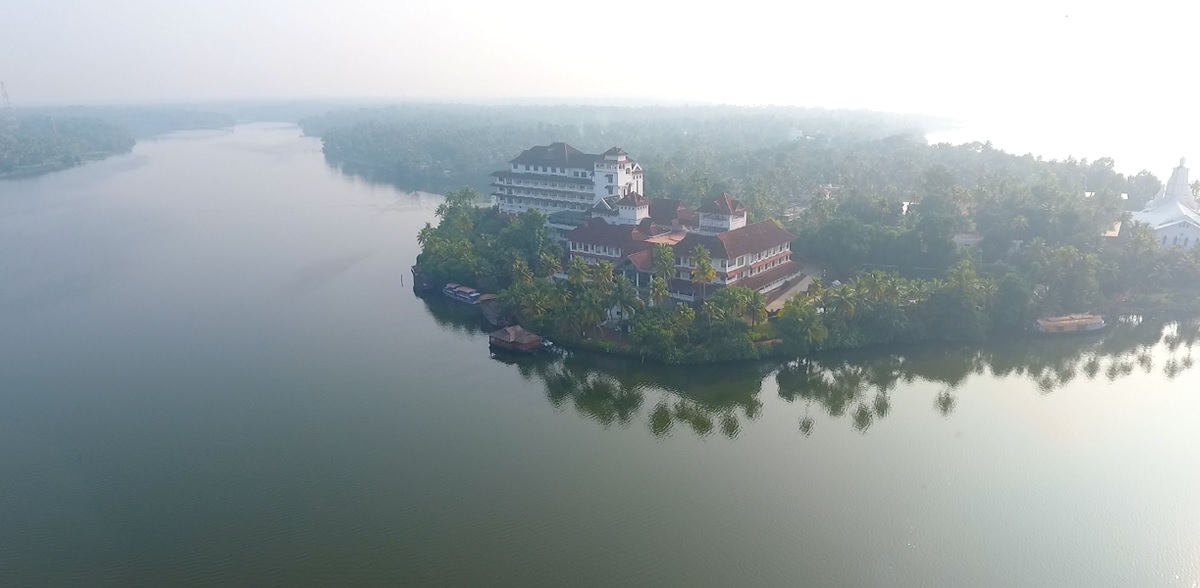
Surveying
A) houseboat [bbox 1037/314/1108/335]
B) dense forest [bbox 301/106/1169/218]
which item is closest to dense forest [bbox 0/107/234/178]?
dense forest [bbox 301/106/1169/218]

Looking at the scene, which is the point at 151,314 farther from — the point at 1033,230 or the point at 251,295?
the point at 1033,230

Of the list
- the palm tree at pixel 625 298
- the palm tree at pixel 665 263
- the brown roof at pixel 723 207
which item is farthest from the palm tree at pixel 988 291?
the palm tree at pixel 625 298

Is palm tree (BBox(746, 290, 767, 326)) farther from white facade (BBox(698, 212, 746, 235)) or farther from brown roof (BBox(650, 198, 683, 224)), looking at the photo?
brown roof (BBox(650, 198, 683, 224))

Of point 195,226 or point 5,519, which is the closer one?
point 5,519

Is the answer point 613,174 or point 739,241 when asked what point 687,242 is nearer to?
point 739,241

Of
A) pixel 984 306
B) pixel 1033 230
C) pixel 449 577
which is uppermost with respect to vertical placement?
pixel 1033 230

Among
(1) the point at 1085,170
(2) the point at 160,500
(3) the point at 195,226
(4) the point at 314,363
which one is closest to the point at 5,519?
(2) the point at 160,500
